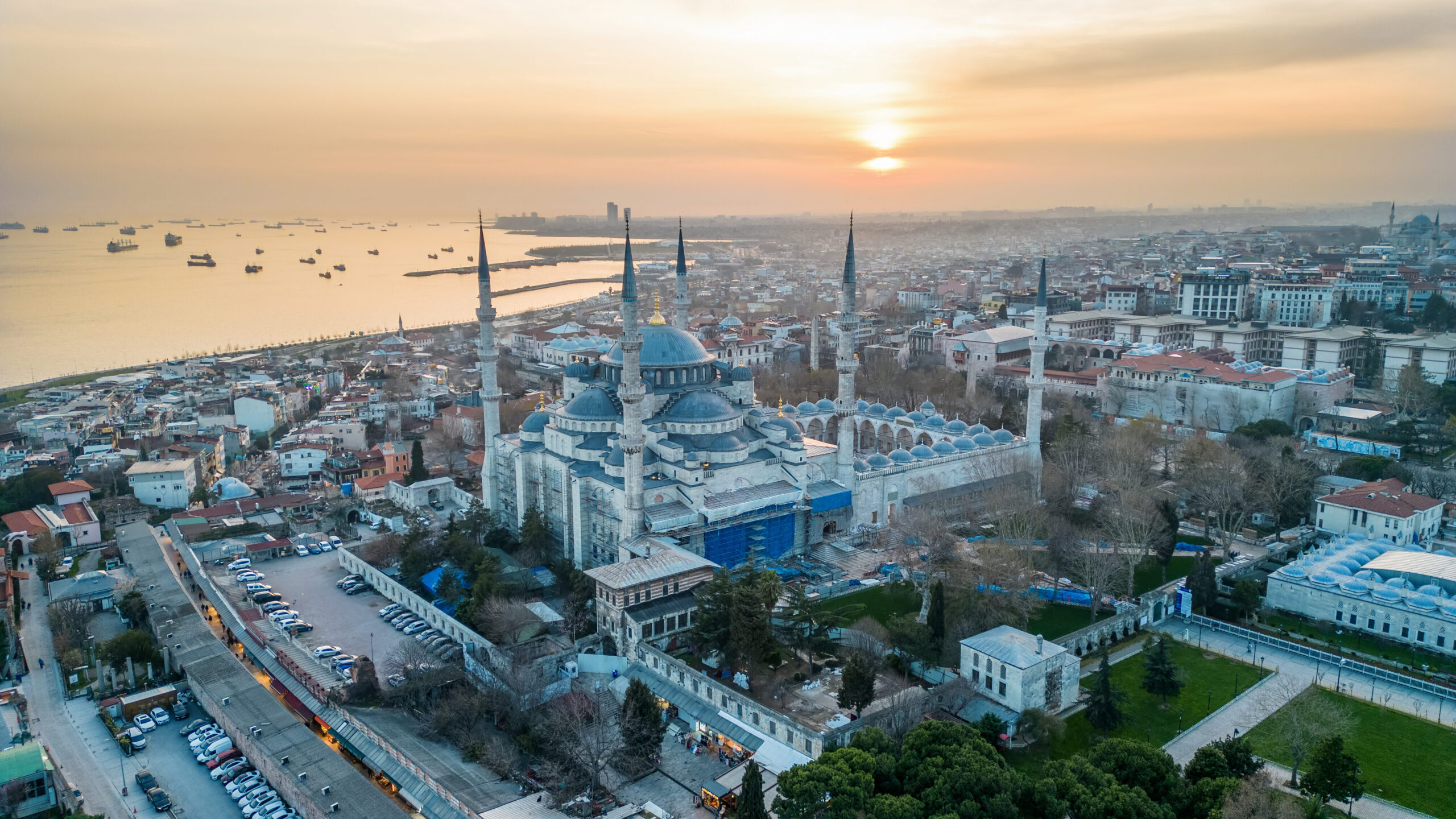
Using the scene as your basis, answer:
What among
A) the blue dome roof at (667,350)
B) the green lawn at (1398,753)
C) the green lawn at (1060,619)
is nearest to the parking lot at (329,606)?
the blue dome roof at (667,350)

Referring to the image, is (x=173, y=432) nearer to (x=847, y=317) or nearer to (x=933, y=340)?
(x=847, y=317)

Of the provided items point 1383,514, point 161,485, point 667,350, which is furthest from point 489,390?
point 1383,514

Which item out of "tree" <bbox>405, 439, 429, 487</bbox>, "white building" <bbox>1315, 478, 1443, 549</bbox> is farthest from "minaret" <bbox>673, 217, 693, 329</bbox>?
"white building" <bbox>1315, 478, 1443, 549</bbox>

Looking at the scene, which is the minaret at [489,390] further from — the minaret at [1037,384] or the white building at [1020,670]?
the minaret at [1037,384]

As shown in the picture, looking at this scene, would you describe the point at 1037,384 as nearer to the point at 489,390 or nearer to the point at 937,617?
the point at 937,617

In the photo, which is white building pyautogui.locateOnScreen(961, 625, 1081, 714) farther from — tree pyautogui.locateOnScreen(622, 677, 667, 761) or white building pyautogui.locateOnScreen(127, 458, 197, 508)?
white building pyautogui.locateOnScreen(127, 458, 197, 508)

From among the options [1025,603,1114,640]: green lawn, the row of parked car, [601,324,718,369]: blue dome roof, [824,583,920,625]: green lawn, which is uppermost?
[601,324,718,369]: blue dome roof
